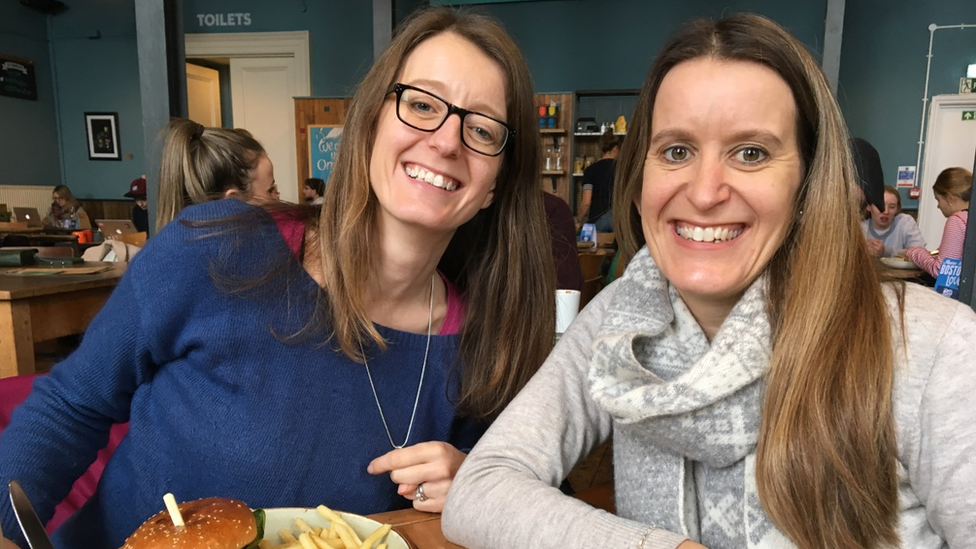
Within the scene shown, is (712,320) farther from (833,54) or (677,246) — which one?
(833,54)

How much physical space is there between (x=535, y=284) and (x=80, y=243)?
672cm

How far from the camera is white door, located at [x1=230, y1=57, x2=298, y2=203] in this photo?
880 cm

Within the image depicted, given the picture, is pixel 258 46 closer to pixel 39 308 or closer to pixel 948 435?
pixel 39 308

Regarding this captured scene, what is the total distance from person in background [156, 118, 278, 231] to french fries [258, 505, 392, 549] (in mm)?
2189

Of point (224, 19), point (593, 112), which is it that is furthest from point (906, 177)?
point (224, 19)

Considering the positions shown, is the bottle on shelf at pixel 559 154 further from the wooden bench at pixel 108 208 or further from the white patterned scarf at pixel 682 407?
the white patterned scarf at pixel 682 407

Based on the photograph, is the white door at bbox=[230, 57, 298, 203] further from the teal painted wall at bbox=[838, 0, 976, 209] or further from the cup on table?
the cup on table

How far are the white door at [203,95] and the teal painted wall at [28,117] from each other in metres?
2.20

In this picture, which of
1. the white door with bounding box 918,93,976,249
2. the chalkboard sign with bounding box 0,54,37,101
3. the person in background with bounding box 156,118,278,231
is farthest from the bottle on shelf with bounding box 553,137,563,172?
the chalkboard sign with bounding box 0,54,37,101

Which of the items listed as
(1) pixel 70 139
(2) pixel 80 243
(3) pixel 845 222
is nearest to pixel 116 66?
(1) pixel 70 139

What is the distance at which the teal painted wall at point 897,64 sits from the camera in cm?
748

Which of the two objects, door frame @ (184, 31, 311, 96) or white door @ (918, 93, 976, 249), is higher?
door frame @ (184, 31, 311, 96)

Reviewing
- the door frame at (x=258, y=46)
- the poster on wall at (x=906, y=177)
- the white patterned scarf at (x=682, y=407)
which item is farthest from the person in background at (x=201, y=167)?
the poster on wall at (x=906, y=177)

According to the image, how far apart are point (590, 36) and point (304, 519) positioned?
27.9 ft
